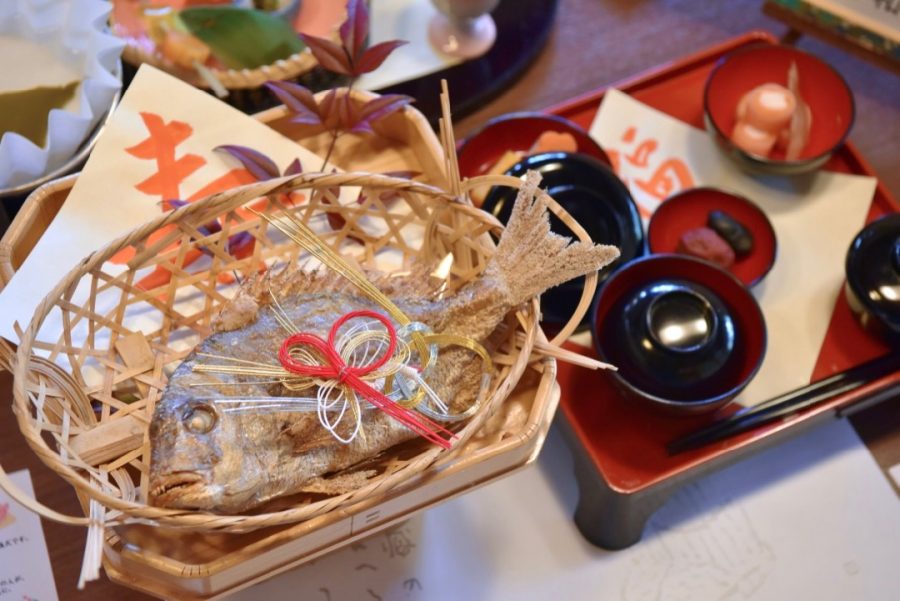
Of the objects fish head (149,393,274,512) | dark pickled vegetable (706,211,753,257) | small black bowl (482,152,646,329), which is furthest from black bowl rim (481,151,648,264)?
fish head (149,393,274,512)

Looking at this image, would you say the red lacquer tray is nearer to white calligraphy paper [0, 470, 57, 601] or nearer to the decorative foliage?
the decorative foliage

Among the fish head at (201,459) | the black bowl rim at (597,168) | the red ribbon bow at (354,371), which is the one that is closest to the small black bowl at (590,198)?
the black bowl rim at (597,168)

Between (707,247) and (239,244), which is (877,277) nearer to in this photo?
(707,247)

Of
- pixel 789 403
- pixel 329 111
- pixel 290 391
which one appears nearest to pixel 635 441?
pixel 789 403

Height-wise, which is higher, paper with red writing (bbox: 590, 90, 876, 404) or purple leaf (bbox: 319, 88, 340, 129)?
purple leaf (bbox: 319, 88, 340, 129)

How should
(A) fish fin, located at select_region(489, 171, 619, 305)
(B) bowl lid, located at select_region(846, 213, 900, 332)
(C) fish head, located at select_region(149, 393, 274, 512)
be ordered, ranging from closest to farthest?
(C) fish head, located at select_region(149, 393, 274, 512) < (A) fish fin, located at select_region(489, 171, 619, 305) < (B) bowl lid, located at select_region(846, 213, 900, 332)

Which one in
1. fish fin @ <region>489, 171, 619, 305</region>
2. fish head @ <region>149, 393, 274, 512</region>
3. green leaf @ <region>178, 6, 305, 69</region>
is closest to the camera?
fish head @ <region>149, 393, 274, 512</region>

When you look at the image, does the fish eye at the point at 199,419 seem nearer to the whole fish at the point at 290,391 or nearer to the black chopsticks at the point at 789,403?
the whole fish at the point at 290,391

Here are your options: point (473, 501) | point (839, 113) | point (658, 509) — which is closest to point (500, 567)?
point (473, 501)
